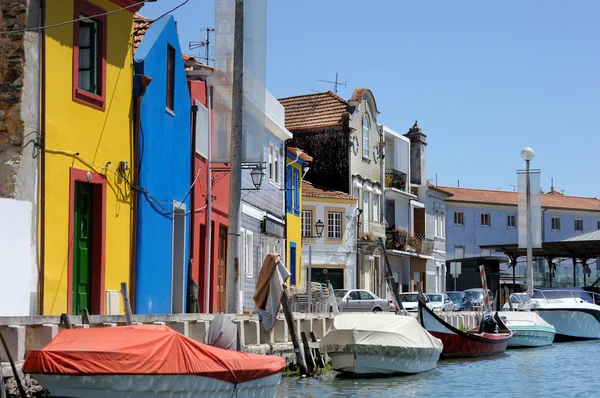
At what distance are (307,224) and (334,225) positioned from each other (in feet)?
5.87

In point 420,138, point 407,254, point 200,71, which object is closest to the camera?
point 200,71

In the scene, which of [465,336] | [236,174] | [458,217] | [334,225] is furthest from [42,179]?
[458,217]

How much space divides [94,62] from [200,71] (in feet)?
25.4

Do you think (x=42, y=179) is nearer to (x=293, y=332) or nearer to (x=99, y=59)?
(x=99, y=59)

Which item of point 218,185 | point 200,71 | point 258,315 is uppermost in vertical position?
point 200,71

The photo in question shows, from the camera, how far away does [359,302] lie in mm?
48438

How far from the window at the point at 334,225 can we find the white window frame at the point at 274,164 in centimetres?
1348

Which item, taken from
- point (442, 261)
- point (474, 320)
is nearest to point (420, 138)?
point (442, 261)

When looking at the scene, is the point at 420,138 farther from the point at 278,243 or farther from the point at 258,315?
the point at 258,315

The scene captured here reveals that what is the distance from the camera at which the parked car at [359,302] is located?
48031 mm

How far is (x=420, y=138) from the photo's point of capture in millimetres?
71688

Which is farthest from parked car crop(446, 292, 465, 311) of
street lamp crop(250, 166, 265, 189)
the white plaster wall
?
the white plaster wall

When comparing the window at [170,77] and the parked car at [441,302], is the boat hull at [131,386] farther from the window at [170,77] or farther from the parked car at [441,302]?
the parked car at [441,302]

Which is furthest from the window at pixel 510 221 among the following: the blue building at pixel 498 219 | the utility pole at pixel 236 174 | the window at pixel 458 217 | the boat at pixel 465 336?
the utility pole at pixel 236 174
